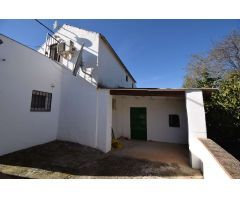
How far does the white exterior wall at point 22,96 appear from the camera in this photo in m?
5.91

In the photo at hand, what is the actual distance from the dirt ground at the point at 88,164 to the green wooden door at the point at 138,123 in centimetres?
343

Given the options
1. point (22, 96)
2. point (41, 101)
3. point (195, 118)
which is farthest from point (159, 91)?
point (22, 96)

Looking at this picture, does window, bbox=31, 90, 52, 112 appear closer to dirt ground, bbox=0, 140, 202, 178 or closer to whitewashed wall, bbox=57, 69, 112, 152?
whitewashed wall, bbox=57, 69, 112, 152

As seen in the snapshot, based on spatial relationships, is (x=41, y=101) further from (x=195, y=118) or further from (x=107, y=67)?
(x=195, y=118)

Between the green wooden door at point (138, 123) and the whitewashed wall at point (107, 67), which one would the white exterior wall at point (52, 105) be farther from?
the green wooden door at point (138, 123)

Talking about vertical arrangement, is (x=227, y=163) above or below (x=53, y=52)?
below

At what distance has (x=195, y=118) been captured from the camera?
6.20 m

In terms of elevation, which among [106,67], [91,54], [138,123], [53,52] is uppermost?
[53,52]

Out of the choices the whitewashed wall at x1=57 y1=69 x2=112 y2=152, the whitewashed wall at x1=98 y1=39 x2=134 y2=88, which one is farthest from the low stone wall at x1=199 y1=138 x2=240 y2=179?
the whitewashed wall at x1=98 y1=39 x2=134 y2=88

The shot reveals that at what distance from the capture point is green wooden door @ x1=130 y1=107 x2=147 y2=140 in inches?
435

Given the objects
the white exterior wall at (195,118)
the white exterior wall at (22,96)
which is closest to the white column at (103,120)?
the white exterior wall at (22,96)

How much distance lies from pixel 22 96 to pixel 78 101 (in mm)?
2696
